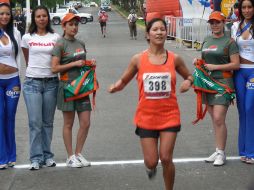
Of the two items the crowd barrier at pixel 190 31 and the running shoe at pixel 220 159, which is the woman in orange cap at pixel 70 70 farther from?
the crowd barrier at pixel 190 31

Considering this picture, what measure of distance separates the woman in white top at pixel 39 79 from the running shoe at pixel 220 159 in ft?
6.89

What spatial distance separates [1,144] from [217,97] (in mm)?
2706

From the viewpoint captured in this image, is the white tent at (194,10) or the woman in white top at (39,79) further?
the white tent at (194,10)

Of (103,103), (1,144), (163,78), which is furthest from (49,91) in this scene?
(103,103)

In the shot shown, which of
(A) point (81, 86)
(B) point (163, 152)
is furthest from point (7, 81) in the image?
(B) point (163, 152)

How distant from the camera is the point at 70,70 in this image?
262 inches

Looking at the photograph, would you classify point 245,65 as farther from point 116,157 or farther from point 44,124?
point 44,124

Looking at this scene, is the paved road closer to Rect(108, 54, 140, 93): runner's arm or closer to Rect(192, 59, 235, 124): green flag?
Rect(192, 59, 235, 124): green flag

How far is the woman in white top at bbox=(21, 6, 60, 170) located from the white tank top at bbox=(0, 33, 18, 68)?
0.49 ft

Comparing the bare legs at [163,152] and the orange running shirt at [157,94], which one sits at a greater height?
the orange running shirt at [157,94]

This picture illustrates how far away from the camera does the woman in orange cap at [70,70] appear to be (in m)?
6.55

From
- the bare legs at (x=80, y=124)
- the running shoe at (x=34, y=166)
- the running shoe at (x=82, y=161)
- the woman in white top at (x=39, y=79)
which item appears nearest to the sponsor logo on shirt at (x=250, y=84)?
the bare legs at (x=80, y=124)

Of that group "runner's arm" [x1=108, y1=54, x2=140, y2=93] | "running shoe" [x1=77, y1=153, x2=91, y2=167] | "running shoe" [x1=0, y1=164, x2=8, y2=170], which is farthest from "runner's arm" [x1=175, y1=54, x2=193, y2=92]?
"running shoe" [x1=0, y1=164, x2=8, y2=170]

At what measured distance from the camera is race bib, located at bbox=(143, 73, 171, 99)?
5340mm
